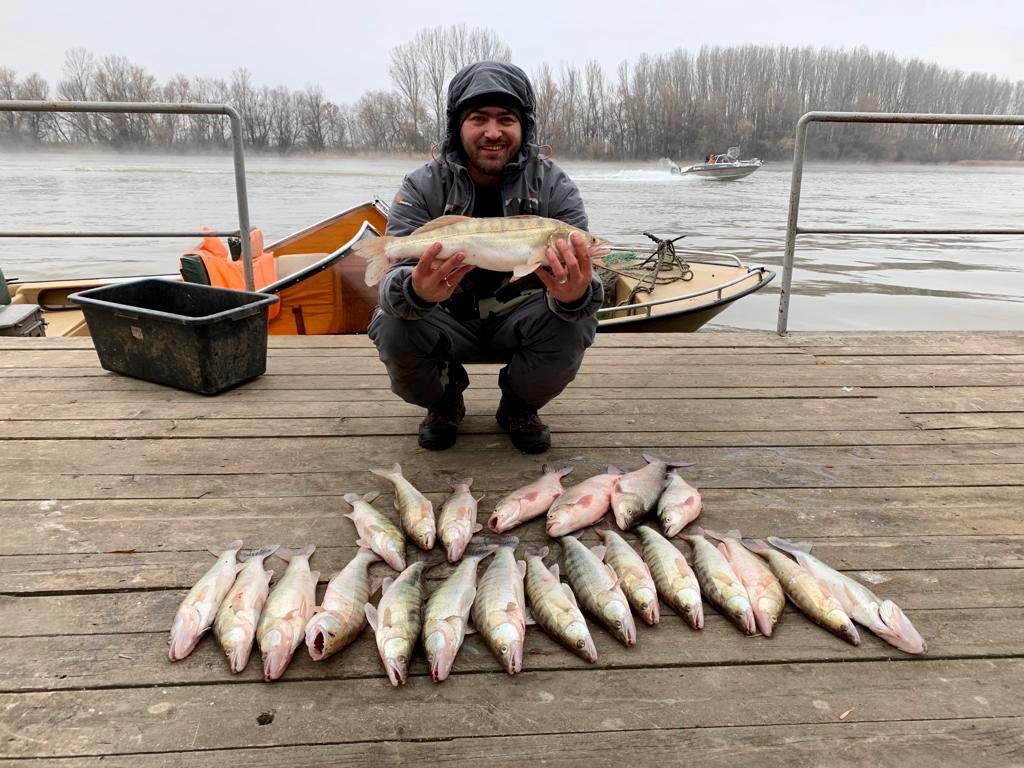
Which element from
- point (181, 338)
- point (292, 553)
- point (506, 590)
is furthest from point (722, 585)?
point (181, 338)

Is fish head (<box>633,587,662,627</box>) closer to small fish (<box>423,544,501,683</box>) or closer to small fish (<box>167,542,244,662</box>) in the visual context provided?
small fish (<box>423,544,501,683</box>)

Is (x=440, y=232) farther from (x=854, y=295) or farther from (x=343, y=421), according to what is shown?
(x=854, y=295)

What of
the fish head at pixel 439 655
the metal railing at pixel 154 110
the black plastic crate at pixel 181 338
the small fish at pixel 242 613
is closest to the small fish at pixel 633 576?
the fish head at pixel 439 655

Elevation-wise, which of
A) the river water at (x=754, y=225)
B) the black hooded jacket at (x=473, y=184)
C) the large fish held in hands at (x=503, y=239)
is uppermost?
the black hooded jacket at (x=473, y=184)

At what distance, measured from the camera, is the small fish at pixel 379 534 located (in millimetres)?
1887

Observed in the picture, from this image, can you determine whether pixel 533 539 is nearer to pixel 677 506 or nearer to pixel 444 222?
pixel 677 506

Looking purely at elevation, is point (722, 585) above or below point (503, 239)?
below

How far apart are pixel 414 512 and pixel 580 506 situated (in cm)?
50

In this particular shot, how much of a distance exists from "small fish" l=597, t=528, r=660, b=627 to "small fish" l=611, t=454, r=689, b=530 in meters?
0.11

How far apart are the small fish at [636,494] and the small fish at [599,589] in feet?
0.66

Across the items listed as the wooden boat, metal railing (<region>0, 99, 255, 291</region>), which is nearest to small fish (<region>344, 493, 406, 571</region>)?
metal railing (<region>0, 99, 255, 291</region>)

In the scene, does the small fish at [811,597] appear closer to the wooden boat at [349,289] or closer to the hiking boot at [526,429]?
the hiking boot at [526,429]

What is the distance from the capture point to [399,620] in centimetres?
159

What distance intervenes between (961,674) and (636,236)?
47.1 feet
